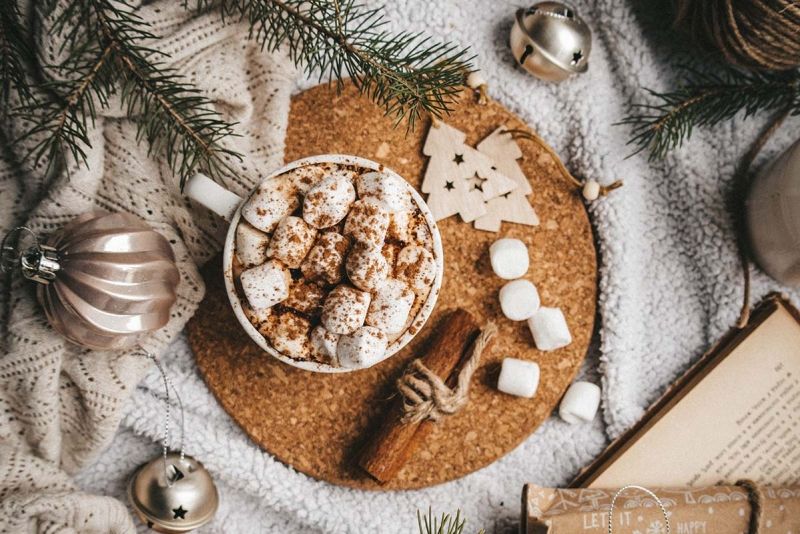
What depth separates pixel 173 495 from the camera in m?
1.09

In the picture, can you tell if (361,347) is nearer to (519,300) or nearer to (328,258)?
(328,258)

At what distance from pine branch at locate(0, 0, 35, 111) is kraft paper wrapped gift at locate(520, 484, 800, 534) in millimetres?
962

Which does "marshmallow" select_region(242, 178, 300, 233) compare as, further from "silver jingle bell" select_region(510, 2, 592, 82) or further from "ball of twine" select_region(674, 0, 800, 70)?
"ball of twine" select_region(674, 0, 800, 70)

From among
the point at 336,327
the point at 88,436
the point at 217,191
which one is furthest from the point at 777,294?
the point at 88,436

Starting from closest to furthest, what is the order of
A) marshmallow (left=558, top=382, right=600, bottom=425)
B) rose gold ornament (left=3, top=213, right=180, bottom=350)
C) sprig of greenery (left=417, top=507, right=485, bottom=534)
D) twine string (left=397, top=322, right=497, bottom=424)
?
sprig of greenery (left=417, top=507, right=485, bottom=534) < rose gold ornament (left=3, top=213, right=180, bottom=350) < twine string (left=397, top=322, right=497, bottom=424) < marshmallow (left=558, top=382, right=600, bottom=425)

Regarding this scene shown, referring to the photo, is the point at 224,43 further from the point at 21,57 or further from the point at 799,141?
the point at 799,141

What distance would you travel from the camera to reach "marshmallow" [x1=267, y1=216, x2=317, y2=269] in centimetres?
95

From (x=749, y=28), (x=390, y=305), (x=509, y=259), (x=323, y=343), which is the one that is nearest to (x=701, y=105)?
(x=749, y=28)

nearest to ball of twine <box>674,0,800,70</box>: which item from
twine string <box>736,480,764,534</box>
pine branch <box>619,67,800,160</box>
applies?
pine branch <box>619,67,800,160</box>

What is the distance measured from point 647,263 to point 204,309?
79 cm

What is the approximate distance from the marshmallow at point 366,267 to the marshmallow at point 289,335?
0.10 m

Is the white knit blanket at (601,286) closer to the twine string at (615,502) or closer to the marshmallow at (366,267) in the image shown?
the twine string at (615,502)

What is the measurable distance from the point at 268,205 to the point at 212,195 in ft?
0.27

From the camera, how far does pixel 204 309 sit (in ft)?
3.77
